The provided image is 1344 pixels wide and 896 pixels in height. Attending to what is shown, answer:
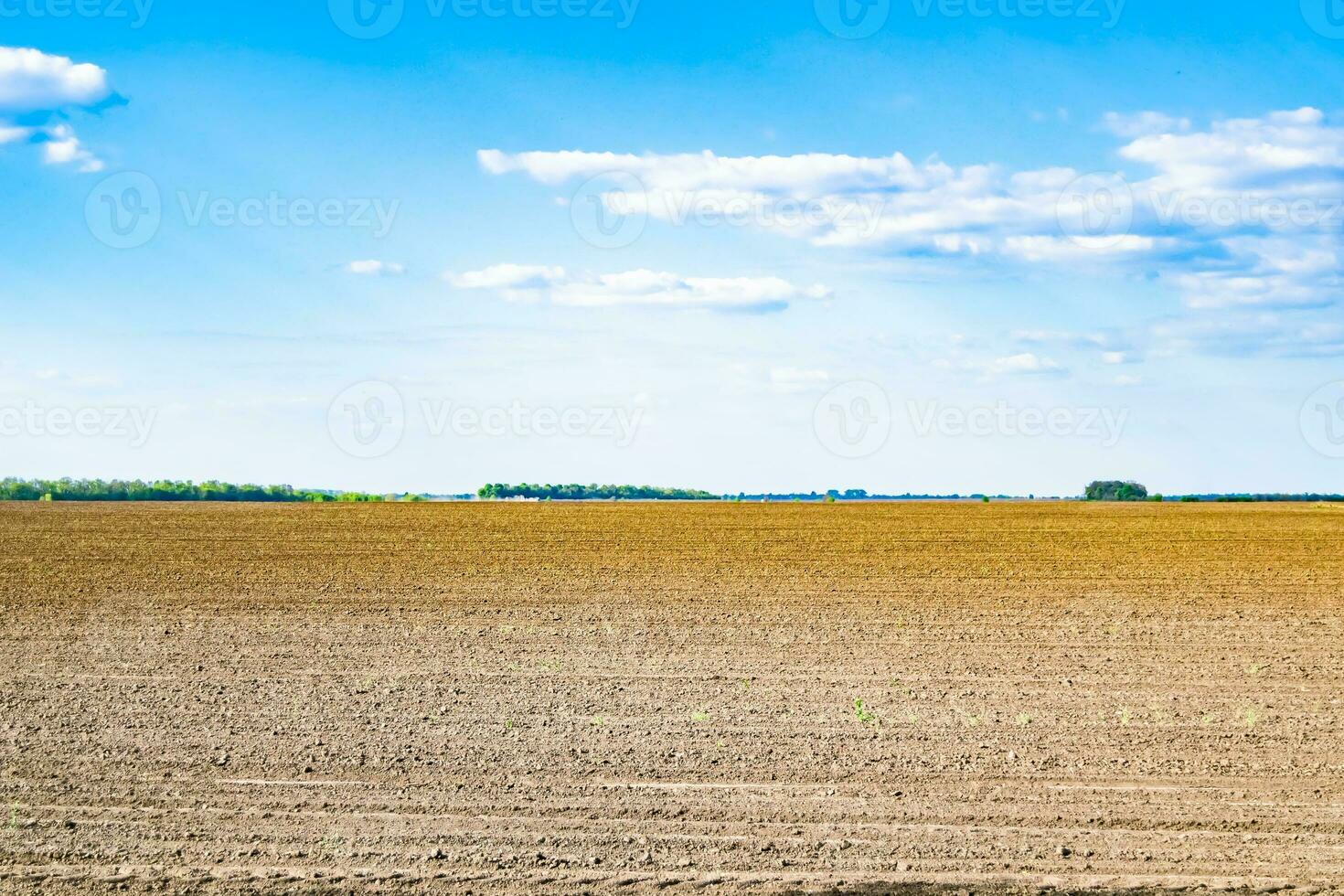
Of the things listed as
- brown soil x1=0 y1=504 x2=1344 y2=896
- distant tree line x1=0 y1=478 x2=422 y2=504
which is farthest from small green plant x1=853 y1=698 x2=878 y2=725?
distant tree line x1=0 y1=478 x2=422 y2=504

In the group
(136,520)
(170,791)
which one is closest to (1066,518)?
(136,520)

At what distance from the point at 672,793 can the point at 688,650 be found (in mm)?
7997

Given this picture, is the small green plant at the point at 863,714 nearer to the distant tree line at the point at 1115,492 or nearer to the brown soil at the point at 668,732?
the brown soil at the point at 668,732

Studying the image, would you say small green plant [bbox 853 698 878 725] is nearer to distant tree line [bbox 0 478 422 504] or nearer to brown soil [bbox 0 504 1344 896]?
brown soil [bbox 0 504 1344 896]

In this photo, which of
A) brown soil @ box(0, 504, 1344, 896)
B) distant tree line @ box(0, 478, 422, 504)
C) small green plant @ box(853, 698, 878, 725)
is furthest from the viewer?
distant tree line @ box(0, 478, 422, 504)

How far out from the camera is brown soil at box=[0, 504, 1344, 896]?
8500 millimetres

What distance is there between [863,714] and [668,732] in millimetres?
2355

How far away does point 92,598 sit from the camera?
81.7 ft

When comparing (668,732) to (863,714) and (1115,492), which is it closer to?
(863,714)

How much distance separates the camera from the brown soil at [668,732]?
8.50 meters

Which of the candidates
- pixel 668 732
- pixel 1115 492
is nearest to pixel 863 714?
pixel 668 732

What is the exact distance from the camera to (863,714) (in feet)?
43.9

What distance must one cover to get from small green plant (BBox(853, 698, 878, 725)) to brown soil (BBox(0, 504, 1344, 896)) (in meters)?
0.10

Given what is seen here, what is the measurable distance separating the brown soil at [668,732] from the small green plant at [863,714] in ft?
0.33
